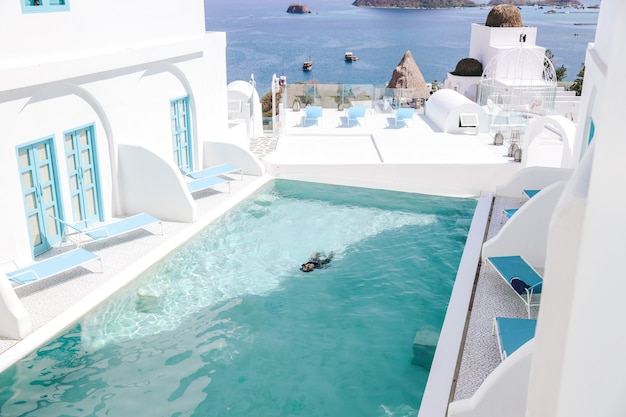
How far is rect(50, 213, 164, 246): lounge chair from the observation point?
1150 cm

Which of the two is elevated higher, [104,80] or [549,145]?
[104,80]

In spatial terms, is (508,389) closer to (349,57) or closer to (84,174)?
(84,174)

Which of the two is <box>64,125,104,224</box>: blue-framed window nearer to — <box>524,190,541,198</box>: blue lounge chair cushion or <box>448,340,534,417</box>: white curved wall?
<box>448,340,534,417</box>: white curved wall

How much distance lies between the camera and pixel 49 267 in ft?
33.0

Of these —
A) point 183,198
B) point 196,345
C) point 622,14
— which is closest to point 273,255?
point 183,198

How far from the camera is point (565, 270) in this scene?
3869 millimetres

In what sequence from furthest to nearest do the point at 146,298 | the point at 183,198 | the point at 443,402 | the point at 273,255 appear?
the point at 183,198 < the point at 273,255 < the point at 146,298 < the point at 443,402

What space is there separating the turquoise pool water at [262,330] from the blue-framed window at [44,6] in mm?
5172

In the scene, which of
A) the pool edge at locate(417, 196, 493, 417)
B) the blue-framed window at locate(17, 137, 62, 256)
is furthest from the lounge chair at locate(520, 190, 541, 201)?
the blue-framed window at locate(17, 137, 62, 256)

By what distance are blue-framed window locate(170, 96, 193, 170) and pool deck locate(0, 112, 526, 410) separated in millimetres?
1284

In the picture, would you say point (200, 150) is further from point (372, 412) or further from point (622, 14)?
point (622, 14)

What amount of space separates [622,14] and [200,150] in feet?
47.6

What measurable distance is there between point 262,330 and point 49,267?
3726 mm

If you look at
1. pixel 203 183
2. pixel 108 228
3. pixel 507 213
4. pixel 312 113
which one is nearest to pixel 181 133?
pixel 203 183
